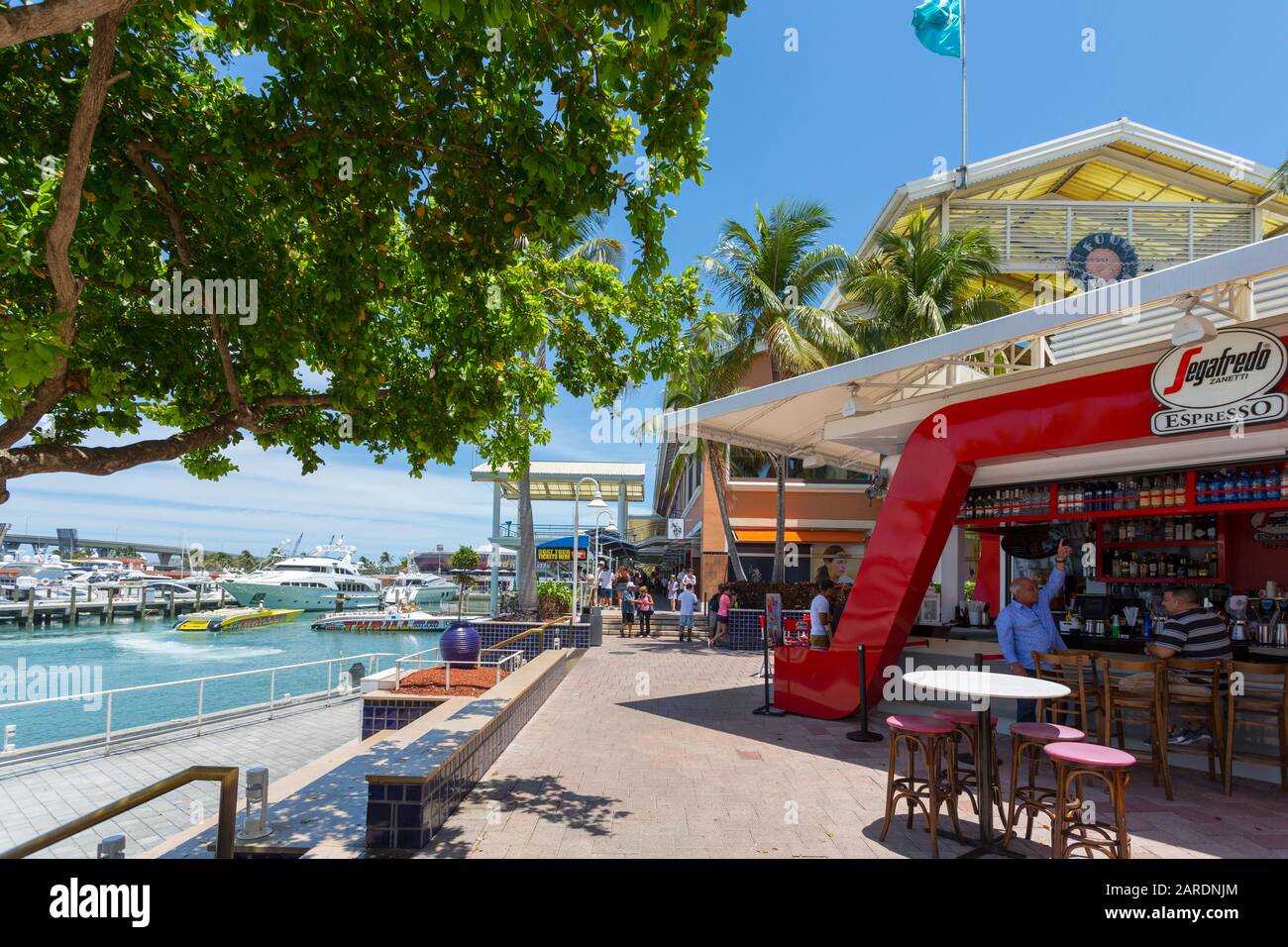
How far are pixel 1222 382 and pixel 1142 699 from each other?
2.94 m

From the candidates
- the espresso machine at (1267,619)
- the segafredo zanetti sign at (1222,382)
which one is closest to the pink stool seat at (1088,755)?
the segafredo zanetti sign at (1222,382)

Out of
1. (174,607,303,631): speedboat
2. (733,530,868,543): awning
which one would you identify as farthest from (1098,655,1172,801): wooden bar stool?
(174,607,303,631): speedboat

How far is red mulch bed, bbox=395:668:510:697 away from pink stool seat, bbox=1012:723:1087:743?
6450mm

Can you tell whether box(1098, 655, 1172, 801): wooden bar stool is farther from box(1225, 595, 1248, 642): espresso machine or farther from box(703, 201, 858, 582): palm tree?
box(703, 201, 858, 582): palm tree

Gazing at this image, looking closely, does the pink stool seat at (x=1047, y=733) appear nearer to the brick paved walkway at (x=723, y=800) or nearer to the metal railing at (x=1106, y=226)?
the brick paved walkway at (x=723, y=800)

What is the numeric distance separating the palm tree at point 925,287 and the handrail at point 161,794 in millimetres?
17908

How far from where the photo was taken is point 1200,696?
20.8 feet

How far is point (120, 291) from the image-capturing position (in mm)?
5785

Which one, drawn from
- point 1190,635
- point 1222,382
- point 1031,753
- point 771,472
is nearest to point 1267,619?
point 1190,635

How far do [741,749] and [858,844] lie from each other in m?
2.72

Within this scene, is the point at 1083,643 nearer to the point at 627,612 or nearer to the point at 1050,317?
the point at 1050,317

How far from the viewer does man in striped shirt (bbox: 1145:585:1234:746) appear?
21.9 feet

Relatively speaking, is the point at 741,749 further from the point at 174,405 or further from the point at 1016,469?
the point at 174,405
